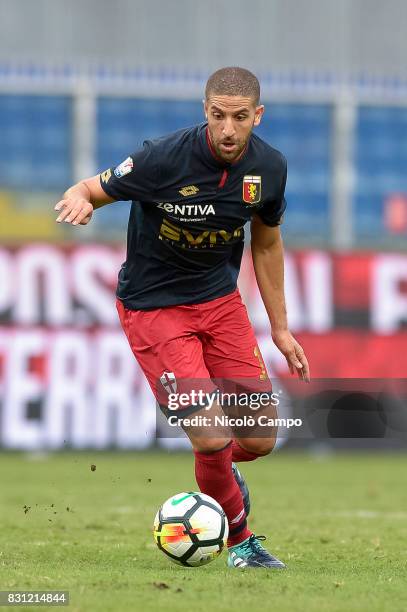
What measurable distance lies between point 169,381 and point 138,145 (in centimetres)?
1145

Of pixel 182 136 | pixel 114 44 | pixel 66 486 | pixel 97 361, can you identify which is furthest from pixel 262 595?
pixel 114 44

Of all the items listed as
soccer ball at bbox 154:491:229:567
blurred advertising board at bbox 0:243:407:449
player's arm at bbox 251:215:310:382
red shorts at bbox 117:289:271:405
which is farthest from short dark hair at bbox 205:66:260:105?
blurred advertising board at bbox 0:243:407:449

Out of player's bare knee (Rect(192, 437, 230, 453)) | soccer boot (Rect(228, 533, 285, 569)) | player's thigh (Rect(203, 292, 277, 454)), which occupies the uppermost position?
player's thigh (Rect(203, 292, 277, 454))

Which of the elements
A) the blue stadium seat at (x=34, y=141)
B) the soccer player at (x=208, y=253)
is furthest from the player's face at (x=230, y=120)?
the blue stadium seat at (x=34, y=141)

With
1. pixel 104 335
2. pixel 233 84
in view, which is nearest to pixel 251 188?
pixel 233 84

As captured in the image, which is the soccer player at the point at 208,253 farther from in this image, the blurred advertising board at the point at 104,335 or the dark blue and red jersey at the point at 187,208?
the blurred advertising board at the point at 104,335

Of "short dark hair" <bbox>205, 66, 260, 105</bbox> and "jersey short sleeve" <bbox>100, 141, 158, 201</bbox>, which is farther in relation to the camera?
"jersey short sleeve" <bbox>100, 141, 158, 201</bbox>

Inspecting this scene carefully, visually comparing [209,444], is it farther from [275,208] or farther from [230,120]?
[230,120]

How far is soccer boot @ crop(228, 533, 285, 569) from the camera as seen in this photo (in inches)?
236

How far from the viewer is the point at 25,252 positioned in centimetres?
1307

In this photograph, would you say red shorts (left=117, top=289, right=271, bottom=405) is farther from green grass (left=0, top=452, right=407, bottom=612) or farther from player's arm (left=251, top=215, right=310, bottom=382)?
green grass (left=0, top=452, right=407, bottom=612)

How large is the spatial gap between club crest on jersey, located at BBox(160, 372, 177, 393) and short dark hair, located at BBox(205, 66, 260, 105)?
135 centimetres

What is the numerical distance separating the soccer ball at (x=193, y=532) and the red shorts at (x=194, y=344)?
566 mm

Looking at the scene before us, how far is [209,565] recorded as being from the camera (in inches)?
243
